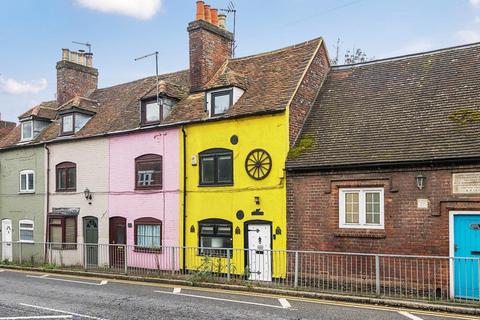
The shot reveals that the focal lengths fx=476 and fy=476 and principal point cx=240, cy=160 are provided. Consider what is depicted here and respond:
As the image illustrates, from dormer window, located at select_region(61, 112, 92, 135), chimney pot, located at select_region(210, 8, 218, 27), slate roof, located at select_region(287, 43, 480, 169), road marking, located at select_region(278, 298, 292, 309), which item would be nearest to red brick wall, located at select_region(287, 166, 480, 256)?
slate roof, located at select_region(287, 43, 480, 169)

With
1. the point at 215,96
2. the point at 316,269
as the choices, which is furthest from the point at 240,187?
the point at 316,269

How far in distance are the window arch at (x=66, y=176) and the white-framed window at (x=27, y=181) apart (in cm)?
203

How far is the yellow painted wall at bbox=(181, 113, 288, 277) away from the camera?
619 inches

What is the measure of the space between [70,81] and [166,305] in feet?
61.9

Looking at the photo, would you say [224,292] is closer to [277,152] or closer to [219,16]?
[277,152]

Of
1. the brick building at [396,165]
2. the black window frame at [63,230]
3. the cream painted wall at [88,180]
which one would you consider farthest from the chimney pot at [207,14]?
the black window frame at [63,230]

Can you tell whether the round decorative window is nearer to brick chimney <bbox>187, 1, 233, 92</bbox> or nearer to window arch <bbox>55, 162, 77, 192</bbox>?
brick chimney <bbox>187, 1, 233, 92</bbox>

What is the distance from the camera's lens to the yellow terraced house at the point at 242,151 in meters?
15.8

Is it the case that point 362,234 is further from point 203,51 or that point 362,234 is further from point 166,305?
point 203,51

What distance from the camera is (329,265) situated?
14320 millimetres

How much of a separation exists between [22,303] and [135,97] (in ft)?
44.3

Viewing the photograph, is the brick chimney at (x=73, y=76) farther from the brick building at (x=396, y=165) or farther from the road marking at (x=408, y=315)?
the road marking at (x=408, y=315)

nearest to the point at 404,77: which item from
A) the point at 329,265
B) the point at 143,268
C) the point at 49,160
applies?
the point at 329,265

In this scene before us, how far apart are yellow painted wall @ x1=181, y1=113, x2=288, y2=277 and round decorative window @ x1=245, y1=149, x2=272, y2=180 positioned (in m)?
0.15
